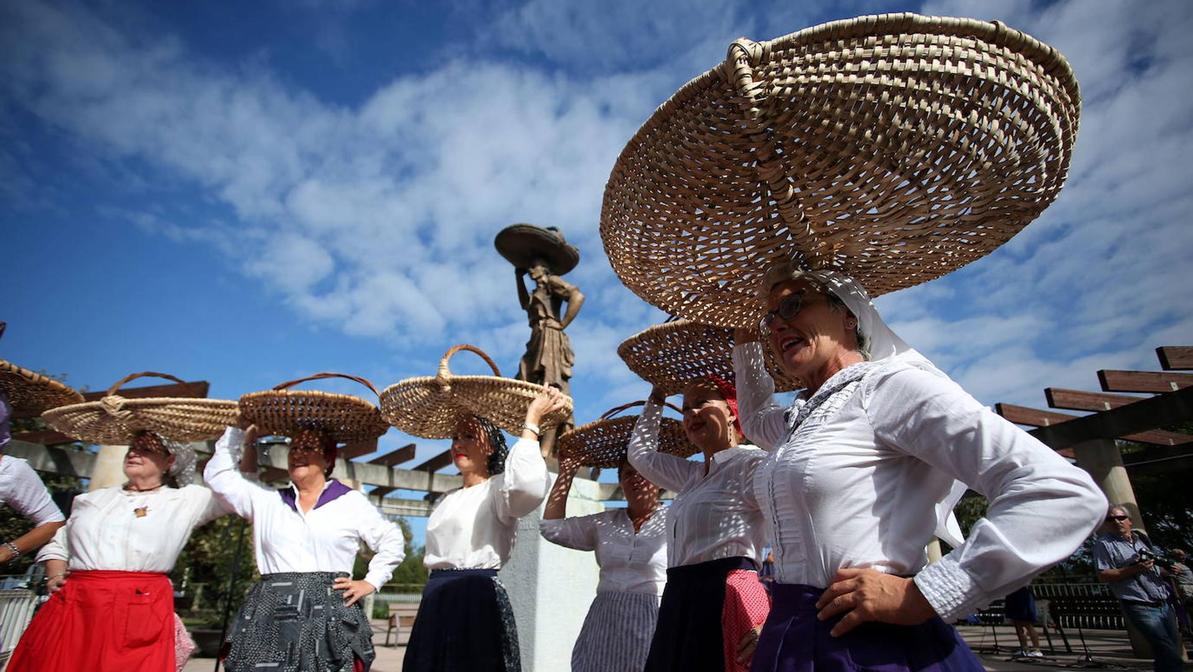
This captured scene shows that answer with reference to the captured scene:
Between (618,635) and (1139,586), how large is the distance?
16.2 feet

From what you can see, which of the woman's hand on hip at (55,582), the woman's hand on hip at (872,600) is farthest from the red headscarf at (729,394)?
the woman's hand on hip at (55,582)

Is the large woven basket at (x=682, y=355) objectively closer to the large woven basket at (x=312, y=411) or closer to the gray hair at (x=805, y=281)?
the gray hair at (x=805, y=281)

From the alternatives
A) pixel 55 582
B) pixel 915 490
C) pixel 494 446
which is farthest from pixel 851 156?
pixel 55 582

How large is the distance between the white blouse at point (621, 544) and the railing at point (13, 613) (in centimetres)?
576

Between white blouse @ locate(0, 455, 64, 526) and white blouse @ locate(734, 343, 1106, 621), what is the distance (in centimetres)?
417

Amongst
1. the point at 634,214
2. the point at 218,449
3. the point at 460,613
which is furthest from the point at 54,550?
the point at 634,214

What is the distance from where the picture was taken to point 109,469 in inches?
321

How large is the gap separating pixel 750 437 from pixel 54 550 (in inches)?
154

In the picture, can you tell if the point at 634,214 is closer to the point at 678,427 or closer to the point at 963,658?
the point at 963,658

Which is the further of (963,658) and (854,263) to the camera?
(854,263)

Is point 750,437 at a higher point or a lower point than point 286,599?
higher

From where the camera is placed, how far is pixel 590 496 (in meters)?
5.16

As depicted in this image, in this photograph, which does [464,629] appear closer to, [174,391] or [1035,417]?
[174,391]

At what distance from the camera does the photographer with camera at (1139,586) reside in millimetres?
4887
